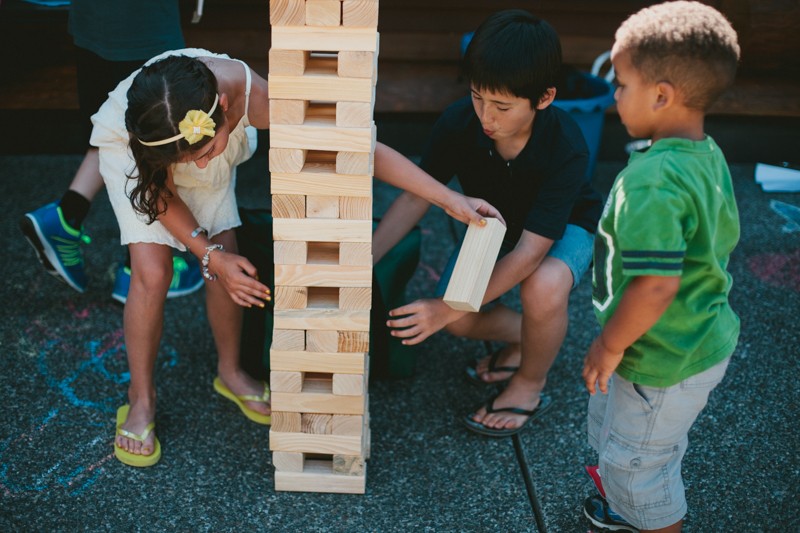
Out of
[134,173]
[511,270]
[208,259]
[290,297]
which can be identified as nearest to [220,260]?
[208,259]

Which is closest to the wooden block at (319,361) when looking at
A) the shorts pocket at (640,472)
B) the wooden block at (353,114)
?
the wooden block at (353,114)

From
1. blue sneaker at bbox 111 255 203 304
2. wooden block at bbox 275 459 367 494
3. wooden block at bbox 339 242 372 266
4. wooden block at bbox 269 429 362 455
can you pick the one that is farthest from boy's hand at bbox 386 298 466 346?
blue sneaker at bbox 111 255 203 304

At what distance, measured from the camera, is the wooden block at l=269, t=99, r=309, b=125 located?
1820 millimetres

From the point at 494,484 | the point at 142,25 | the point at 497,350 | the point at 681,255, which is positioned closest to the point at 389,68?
the point at 142,25

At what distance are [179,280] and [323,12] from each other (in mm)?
1590

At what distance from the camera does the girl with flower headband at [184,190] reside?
6.30ft

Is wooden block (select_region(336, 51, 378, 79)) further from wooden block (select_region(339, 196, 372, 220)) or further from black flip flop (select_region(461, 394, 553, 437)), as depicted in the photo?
black flip flop (select_region(461, 394, 553, 437))

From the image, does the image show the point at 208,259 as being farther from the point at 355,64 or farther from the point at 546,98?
the point at 546,98

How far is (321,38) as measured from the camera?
1771 mm

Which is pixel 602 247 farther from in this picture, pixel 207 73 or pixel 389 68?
pixel 389 68

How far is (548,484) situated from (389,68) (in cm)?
269

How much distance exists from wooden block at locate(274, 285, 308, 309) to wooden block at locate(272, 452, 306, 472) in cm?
43

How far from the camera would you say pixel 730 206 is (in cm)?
166

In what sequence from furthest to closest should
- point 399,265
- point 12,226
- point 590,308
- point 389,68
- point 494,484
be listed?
point 389,68 → point 12,226 → point 590,308 → point 399,265 → point 494,484
